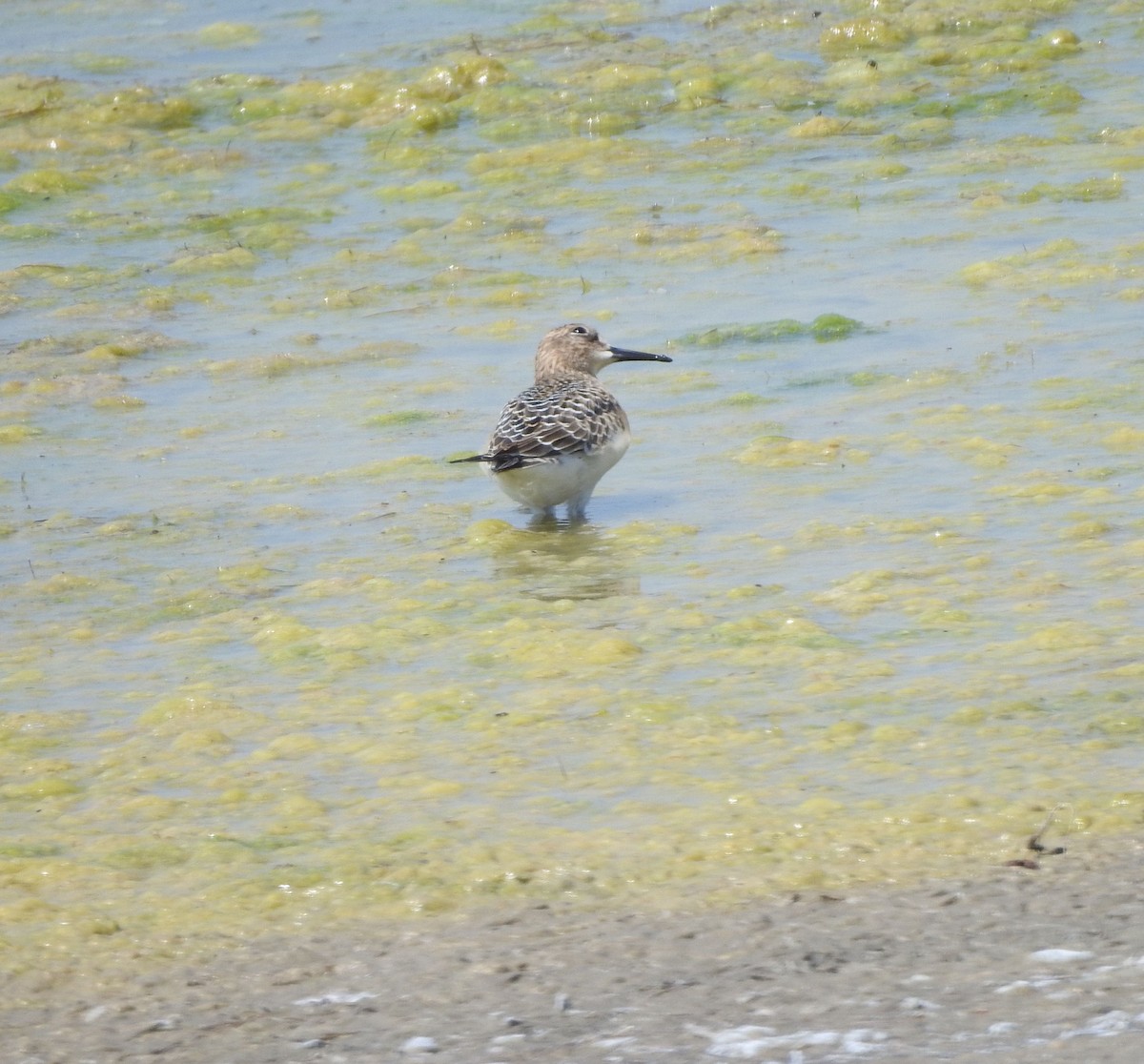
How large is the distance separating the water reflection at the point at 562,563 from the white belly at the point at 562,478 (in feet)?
0.34

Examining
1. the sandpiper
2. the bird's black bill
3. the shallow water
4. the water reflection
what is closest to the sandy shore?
the shallow water

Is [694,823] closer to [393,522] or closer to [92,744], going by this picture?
[92,744]

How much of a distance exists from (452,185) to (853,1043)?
883cm

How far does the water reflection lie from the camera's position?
668 centimetres

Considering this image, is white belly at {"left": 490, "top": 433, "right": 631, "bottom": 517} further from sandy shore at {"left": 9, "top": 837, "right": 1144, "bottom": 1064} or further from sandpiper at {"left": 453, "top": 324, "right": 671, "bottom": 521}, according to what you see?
sandy shore at {"left": 9, "top": 837, "right": 1144, "bottom": 1064}

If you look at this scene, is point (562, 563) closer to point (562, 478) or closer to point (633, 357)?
point (562, 478)

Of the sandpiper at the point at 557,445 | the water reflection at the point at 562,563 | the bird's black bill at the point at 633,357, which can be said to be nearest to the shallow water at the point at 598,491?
the water reflection at the point at 562,563

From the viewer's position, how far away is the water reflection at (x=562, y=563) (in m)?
6.68

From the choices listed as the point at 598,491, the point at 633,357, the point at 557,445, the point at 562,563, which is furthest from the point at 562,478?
the point at 633,357

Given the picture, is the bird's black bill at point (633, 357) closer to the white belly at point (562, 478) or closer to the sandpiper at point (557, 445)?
the sandpiper at point (557, 445)

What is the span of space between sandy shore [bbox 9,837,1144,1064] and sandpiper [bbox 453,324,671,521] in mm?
2823

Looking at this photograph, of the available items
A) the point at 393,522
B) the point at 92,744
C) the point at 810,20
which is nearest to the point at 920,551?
the point at 393,522

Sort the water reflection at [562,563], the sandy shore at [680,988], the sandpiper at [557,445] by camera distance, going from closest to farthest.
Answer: the sandy shore at [680,988], the water reflection at [562,563], the sandpiper at [557,445]

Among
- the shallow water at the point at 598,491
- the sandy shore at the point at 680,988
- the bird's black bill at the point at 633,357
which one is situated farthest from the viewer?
the bird's black bill at the point at 633,357
